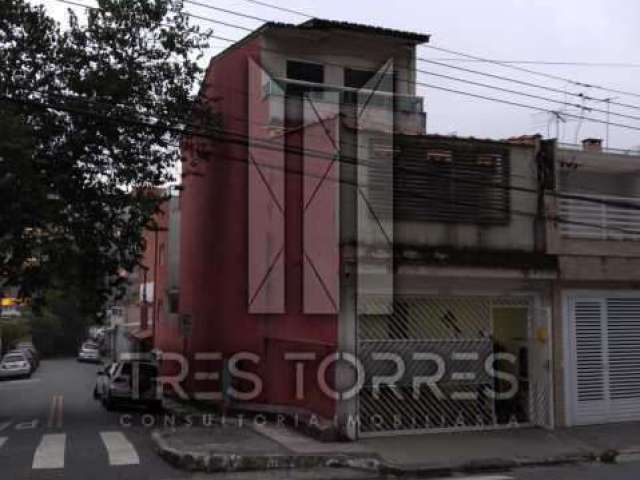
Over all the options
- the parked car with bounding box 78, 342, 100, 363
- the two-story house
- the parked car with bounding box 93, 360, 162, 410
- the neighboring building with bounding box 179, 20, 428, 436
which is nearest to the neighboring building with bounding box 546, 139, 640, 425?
the two-story house

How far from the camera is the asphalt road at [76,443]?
1164 cm

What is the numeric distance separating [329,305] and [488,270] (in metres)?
3.14

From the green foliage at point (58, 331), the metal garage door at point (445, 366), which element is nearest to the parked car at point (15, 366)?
the green foliage at point (58, 331)

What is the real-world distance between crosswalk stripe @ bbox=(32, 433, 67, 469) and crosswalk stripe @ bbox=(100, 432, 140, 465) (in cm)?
78

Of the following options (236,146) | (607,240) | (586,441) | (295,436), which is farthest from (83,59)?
(586,441)

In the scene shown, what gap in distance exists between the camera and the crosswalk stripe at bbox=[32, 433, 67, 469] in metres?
12.3

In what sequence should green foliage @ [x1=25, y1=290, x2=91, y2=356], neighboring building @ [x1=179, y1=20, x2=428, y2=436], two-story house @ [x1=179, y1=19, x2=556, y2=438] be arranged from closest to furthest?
two-story house @ [x1=179, y1=19, x2=556, y2=438] → neighboring building @ [x1=179, y1=20, x2=428, y2=436] → green foliage @ [x1=25, y1=290, x2=91, y2=356]

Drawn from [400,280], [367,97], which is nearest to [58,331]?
[367,97]

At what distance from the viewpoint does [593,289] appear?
16.5 meters

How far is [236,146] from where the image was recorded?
2222 centimetres

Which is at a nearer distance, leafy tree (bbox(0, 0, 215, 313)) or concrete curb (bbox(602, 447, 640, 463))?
concrete curb (bbox(602, 447, 640, 463))

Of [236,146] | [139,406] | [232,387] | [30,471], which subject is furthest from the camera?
[139,406]

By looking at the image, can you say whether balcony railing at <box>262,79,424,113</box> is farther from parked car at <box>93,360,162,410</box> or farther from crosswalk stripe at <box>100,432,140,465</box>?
crosswalk stripe at <box>100,432,140,465</box>

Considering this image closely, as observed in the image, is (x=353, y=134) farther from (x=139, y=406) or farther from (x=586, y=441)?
(x=139, y=406)
